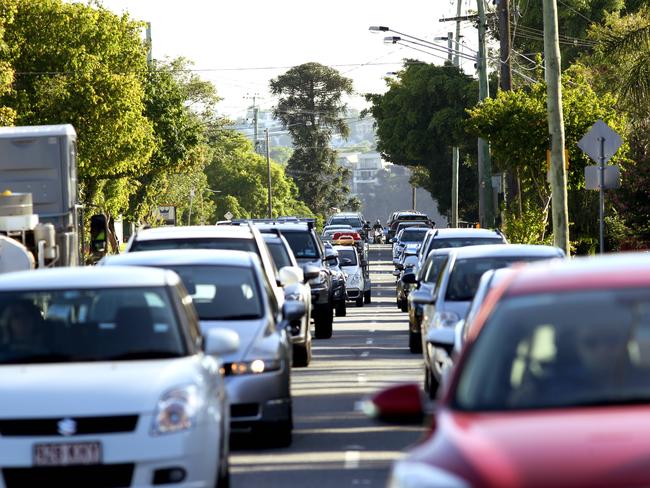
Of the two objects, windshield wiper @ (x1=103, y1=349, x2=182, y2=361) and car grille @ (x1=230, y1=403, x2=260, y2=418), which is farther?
car grille @ (x1=230, y1=403, x2=260, y2=418)

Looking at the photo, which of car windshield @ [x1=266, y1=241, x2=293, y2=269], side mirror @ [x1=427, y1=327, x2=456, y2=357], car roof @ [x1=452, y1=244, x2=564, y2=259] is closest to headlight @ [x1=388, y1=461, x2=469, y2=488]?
side mirror @ [x1=427, y1=327, x2=456, y2=357]

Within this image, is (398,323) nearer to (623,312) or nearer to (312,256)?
(312,256)

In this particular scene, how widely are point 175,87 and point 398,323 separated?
165ft

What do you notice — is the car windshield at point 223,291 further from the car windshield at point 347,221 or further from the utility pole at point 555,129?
the car windshield at point 347,221

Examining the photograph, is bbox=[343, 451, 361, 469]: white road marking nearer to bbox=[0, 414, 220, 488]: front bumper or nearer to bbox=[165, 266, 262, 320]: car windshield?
bbox=[165, 266, 262, 320]: car windshield

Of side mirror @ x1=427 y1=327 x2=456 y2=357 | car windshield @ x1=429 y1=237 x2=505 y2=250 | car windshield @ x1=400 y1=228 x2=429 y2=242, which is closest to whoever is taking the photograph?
side mirror @ x1=427 y1=327 x2=456 y2=357

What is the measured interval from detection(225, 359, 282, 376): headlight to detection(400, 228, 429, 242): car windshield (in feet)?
150

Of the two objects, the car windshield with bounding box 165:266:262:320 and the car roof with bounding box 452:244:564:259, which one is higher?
the car roof with bounding box 452:244:564:259

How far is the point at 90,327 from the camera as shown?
10609mm

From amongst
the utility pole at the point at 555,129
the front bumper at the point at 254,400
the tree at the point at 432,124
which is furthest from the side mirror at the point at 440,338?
the tree at the point at 432,124

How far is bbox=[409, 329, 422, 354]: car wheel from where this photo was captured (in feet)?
81.4

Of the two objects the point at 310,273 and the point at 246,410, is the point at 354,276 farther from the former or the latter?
the point at 246,410

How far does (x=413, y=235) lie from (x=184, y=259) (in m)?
45.2

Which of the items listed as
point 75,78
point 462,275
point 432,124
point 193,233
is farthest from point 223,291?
point 432,124
